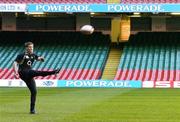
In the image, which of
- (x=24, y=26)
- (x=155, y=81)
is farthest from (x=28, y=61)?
(x=24, y=26)

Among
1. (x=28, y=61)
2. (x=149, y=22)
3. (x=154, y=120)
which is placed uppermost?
(x=28, y=61)

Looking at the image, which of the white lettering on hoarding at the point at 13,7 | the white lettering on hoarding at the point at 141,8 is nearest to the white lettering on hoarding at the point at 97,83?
the white lettering on hoarding at the point at 141,8

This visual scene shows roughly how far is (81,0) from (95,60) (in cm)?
537

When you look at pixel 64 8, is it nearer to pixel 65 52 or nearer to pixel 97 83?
pixel 65 52

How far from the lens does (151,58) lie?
143 feet

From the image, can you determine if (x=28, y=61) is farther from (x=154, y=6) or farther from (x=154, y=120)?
(x=154, y=6)

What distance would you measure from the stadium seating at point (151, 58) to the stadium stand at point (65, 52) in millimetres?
1975

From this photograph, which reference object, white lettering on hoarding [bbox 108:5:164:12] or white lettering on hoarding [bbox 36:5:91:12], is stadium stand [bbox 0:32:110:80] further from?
white lettering on hoarding [bbox 108:5:164:12]

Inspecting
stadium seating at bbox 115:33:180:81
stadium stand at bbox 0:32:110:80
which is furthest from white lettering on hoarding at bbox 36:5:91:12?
stadium seating at bbox 115:33:180:81

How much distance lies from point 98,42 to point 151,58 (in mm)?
5506

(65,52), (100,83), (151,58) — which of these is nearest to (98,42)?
(65,52)

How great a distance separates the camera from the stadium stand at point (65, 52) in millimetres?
41875

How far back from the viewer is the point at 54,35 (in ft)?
157

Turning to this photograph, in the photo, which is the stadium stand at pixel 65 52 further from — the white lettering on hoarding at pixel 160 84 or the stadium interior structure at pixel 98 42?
the white lettering on hoarding at pixel 160 84
